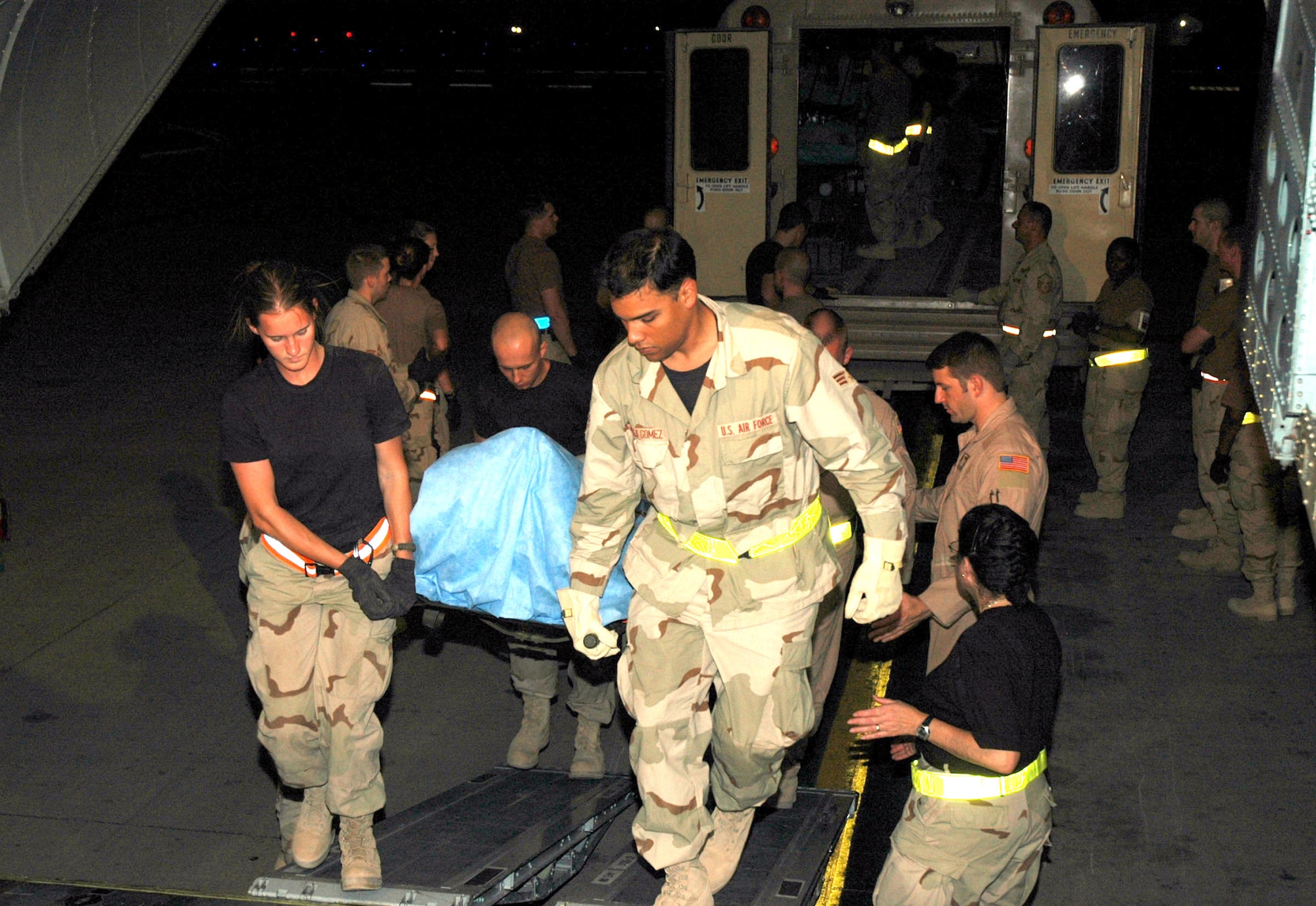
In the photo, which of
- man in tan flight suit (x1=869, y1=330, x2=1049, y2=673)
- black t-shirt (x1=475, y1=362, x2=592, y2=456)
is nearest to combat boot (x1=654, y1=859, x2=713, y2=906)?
man in tan flight suit (x1=869, y1=330, x2=1049, y2=673)

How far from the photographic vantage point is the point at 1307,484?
104 inches

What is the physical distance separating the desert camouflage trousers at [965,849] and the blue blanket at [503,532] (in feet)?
4.06

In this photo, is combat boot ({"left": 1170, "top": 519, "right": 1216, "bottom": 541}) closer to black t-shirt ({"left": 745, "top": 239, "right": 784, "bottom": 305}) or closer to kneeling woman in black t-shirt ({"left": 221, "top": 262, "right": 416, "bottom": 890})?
black t-shirt ({"left": 745, "top": 239, "right": 784, "bottom": 305})

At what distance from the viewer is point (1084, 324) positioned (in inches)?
342

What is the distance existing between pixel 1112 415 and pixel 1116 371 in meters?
0.29

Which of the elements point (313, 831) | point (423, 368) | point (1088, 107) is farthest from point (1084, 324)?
point (313, 831)

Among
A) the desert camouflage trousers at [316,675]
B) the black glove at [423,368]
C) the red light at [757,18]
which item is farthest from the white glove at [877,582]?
the red light at [757,18]

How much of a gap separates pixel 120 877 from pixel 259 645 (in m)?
1.34

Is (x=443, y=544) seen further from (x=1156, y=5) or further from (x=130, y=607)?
(x=1156, y=5)

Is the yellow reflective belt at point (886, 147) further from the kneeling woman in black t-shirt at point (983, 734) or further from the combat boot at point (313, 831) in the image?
the combat boot at point (313, 831)

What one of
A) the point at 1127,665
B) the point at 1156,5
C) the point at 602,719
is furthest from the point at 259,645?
the point at 1156,5

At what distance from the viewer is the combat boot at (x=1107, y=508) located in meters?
8.49

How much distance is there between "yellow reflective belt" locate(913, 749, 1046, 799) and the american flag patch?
1.15 metres

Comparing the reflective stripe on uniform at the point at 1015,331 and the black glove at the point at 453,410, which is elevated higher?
the reflective stripe on uniform at the point at 1015,331
